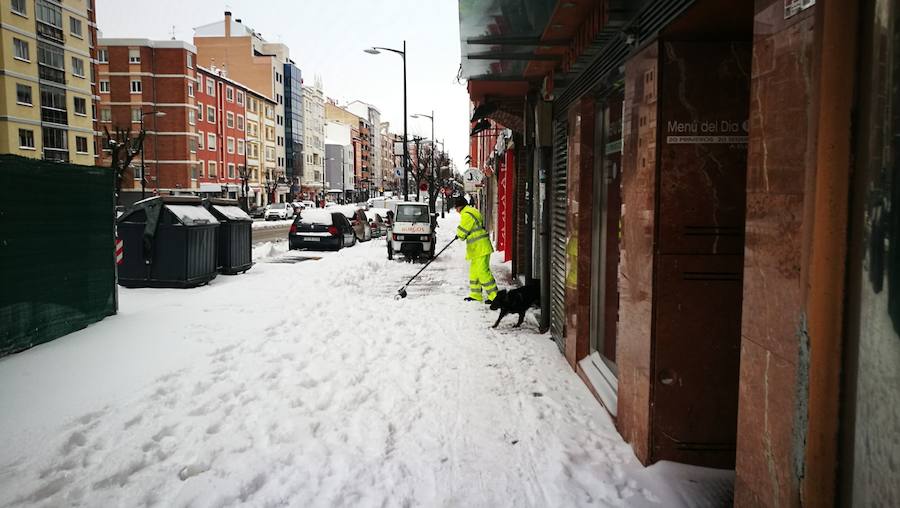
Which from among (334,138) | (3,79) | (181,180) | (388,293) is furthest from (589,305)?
(334,138)

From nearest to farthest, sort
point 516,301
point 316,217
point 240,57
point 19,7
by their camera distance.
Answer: point 516,301
point 316,217
point 19,7
point 240,57

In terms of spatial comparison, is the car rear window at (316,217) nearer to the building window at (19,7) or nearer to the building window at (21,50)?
the building window at (21,50)

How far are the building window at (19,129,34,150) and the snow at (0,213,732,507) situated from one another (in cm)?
4378

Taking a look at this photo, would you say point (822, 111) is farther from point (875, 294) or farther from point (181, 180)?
point (181, 180)

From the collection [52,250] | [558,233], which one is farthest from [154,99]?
[558,233]

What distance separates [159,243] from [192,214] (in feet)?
2.91

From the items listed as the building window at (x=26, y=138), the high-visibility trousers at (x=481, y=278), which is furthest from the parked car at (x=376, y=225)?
the building window at (x=26, y=138)

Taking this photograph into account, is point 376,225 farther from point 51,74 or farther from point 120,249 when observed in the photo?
point 51,74

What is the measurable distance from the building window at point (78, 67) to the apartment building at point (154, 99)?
12.4m

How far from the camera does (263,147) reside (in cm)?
8125

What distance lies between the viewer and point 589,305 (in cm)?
628

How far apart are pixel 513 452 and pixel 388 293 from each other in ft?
25.7

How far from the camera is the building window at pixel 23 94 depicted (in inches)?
1692

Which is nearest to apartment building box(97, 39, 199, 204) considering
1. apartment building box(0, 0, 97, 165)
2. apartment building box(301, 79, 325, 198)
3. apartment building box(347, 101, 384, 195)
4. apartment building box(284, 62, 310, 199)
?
apartment building box(0, 0, 97, 165)
